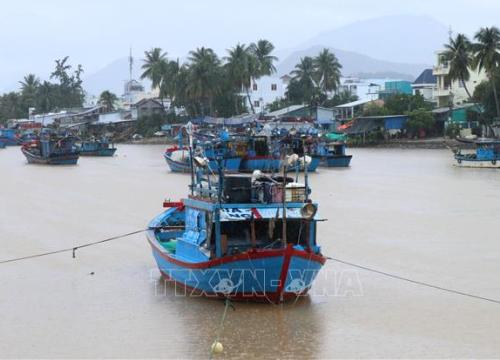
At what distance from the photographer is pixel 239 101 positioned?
75.4 meters

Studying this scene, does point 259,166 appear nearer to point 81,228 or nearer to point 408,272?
point 81,228

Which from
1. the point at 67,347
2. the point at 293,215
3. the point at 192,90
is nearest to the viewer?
the point at 67,347

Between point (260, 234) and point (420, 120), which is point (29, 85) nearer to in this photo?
point (420, 120)

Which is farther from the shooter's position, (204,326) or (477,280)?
(477,280)

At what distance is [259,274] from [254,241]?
19.4 inches

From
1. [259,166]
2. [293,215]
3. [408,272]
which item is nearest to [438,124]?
[259,166]

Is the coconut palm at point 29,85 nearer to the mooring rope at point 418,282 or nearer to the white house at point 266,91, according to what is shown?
the white house at point 266,91

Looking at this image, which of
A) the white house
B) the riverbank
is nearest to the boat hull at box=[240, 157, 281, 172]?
the riverbank

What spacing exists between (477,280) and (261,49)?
204ft

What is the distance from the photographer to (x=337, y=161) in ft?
140

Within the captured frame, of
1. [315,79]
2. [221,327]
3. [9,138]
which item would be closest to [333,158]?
[221,327]

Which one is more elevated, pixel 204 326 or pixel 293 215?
pixel 293 215

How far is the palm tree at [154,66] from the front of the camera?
Result: 8012 cm

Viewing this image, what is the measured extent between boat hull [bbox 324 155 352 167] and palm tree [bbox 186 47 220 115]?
29.0m
